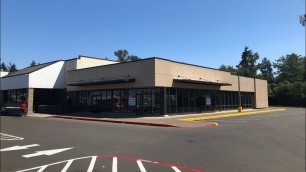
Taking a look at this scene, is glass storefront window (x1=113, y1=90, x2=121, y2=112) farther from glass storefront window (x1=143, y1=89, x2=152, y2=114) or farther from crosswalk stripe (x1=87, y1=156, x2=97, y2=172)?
crosswalk stripe (x1=87, y1=156, x2=97, y2=172)

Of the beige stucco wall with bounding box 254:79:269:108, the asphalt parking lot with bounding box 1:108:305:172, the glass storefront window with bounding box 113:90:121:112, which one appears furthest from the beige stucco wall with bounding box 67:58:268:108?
the asphalt parking lot with bounding box 1:108:305:172

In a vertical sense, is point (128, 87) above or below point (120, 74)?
below

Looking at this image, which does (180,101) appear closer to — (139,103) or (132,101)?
(139,103)

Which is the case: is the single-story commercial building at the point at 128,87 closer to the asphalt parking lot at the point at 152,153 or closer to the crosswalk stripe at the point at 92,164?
the asphalt parking lot at the point at 152,153

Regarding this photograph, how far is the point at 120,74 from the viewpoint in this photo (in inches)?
1260

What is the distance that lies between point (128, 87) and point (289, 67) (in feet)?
269

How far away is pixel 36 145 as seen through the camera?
12.5 m

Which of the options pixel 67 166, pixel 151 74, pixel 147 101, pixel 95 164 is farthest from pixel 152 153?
pixel 147 101

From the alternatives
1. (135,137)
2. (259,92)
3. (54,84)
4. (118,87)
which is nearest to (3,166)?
(135,137)

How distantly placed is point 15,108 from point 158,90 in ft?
51.5

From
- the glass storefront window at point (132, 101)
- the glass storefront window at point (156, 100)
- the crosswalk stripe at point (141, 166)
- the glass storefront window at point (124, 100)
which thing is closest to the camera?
the crosswalk stripe at point (141, 166)

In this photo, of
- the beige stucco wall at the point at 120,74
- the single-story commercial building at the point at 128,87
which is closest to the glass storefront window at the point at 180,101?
the single-story commercial building at the point at 128,87

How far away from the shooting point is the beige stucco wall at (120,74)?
29.2 metres

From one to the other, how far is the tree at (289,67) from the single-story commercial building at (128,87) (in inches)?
2178
